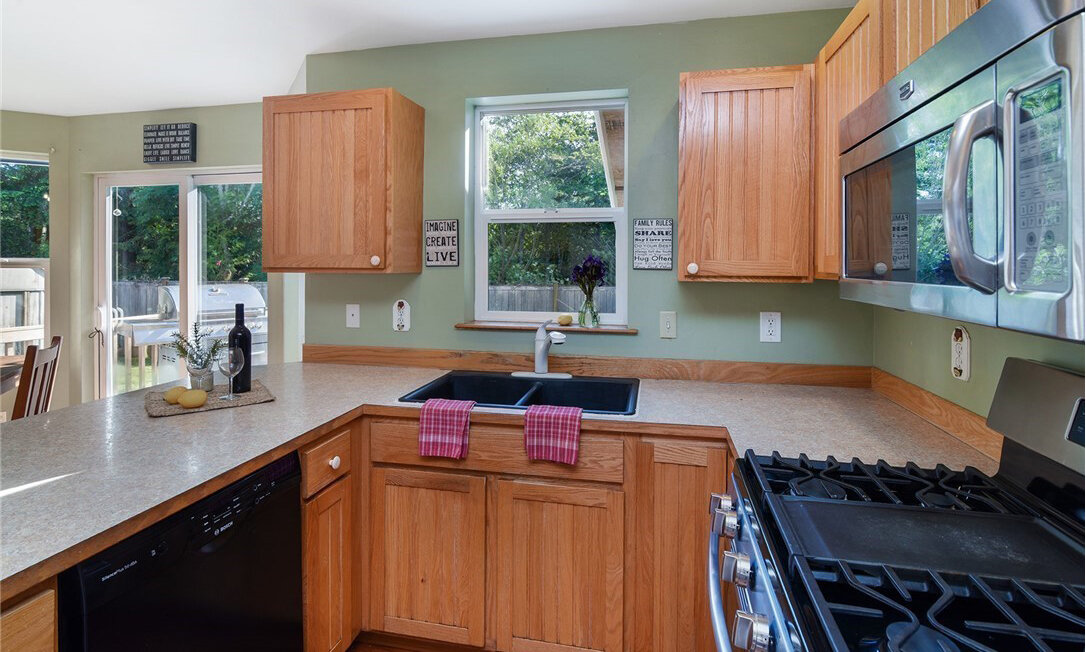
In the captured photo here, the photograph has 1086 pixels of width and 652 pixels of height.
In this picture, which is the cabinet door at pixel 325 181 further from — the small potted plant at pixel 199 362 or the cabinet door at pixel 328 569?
the cabinet door at pixel 328 569

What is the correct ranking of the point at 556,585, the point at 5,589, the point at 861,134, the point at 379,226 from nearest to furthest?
1. the point at 5,589
2. the point at 861,134
3. the point at 556,585
4. the point at 379,226

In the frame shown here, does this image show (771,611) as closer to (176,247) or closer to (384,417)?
(384,417)

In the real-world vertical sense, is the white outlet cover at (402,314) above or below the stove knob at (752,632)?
above

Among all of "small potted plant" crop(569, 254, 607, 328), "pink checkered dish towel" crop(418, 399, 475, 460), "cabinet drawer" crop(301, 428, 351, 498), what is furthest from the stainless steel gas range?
"small potted plant" crop(569, 254, 607, 328)

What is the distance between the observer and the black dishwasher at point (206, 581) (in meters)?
0.95

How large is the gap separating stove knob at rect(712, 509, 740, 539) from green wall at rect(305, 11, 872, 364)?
1195mm

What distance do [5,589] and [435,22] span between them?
7.40 feet

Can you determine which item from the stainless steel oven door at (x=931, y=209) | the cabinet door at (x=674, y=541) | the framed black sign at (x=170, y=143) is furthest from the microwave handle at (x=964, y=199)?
the framed black sign at (x=170, y=143)

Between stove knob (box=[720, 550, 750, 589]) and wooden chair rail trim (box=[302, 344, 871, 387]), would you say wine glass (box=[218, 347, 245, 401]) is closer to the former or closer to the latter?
wooden chair rail trim (box=[302, 344, 871, 387])

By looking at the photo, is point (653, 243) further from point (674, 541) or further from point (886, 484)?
point (886, 484)

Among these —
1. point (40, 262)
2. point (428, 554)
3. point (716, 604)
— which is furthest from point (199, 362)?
point (40, 262)

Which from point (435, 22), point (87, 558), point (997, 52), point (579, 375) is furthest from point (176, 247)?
point (997, 52)

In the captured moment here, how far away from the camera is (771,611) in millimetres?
807

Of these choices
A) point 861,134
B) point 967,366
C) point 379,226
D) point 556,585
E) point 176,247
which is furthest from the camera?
point 176,247
